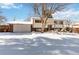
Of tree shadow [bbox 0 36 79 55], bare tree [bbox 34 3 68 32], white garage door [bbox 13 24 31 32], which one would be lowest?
tree shadow [bbox 0 36 79 55]

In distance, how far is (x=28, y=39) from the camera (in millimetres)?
3289

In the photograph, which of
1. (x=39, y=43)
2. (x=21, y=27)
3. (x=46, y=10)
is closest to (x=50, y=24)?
(x=46, y=10)

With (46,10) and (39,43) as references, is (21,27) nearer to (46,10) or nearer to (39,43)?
(39,43)

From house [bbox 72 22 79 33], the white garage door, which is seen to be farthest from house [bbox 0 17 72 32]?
house [bbox 72 22 79 33]

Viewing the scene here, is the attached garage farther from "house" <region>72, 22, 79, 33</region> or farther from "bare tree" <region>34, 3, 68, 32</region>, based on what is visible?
"house" <region>72, 22, 79, 33</region>

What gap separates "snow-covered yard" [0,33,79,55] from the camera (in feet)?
10.6

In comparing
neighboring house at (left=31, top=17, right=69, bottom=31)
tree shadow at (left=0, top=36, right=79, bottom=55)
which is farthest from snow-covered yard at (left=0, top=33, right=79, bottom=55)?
neighboring house at (left=31, top=17, right=69, bottom=31)

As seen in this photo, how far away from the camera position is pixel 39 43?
3264mm

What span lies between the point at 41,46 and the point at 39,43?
0.22ft

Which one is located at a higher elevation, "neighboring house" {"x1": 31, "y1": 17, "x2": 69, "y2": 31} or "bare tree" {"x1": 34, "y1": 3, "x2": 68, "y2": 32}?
"bare tree" {"x1": 34, "y1": 3, "x2": 68, "y2": 32}

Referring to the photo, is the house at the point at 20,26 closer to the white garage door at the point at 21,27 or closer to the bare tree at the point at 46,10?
the white garage door at the point at 21,27

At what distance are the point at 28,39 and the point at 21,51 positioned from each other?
10.1 inches

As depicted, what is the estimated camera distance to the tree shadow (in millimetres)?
3219

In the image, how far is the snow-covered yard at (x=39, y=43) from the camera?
3223mm
